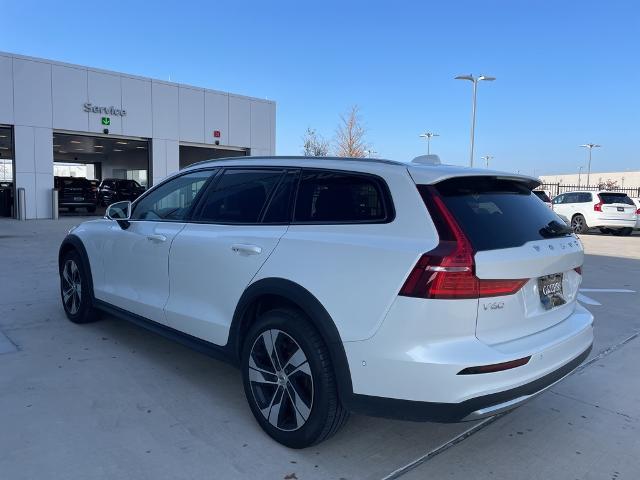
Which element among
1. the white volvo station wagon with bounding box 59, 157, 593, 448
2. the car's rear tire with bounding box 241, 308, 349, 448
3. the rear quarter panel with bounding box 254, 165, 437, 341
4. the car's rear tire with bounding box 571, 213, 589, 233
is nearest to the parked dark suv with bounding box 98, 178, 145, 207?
the car's rear tire with bounding box 571, 213, 589, 233

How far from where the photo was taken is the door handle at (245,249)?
3248mm

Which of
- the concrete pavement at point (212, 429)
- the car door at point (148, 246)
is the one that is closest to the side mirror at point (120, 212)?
the car door at point (148, 246)

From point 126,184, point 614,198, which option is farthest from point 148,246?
point 126,184

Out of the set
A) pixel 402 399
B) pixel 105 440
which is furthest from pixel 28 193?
pixel 402 399

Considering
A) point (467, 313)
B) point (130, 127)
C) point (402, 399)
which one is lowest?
point (402, 399)

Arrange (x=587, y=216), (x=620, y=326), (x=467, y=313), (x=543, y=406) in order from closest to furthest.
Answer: (x=467, y=313) < (x=543, y=406) < (x=620, y=326) < (x=587, y=216)

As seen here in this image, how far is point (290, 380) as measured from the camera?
3047 mm

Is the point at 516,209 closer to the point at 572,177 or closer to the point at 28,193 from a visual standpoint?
the point at 28,193

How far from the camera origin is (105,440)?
3.09 meters

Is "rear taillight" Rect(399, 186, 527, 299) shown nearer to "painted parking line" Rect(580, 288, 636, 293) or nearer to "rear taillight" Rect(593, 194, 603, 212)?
"painted parking line" Rect(580, 288, 636, 293)

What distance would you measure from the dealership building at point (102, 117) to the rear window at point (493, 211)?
20.1 meters

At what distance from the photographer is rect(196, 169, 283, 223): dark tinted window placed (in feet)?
11.5

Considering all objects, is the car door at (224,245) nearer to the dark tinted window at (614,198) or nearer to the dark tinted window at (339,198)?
the dark tinted window at (339,198)

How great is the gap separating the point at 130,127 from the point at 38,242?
34.6 feet
